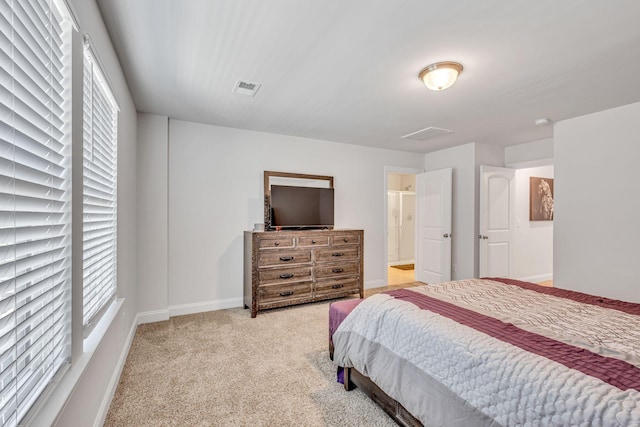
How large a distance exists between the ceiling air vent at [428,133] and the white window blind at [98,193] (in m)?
3.52

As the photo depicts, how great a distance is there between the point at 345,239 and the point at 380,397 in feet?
8.24

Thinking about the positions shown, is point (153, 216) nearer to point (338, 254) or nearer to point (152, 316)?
point (152, 316)

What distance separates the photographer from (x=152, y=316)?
3.39m

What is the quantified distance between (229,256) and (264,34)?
2801 millimetres

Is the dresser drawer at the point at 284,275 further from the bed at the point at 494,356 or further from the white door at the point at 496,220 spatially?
the white door at the point at 496,220

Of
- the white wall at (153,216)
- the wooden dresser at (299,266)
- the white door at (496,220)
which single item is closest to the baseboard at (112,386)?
the white wall at (153,216)

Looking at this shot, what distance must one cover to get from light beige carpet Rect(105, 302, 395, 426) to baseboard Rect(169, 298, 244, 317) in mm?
272

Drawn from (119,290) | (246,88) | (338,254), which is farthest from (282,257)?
(246,88)

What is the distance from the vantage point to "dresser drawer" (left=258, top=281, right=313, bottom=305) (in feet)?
11.9

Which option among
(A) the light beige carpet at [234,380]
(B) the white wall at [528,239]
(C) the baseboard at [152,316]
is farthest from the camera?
(B) the white wall at [528,239]

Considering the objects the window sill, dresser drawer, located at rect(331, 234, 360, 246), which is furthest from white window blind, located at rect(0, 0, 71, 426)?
dresser drawer, located at rect(331, 234, 360, 246)

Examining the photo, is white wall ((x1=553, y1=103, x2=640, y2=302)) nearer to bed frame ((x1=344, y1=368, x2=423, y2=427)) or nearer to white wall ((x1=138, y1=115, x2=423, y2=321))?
bed frame ((x1=344, y1=368, x2=423, y2=427))

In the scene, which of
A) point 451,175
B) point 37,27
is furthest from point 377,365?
point 451,175

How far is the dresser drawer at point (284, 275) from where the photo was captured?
364cm
